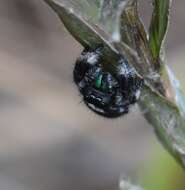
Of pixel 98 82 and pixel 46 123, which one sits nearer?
pixel 98 82

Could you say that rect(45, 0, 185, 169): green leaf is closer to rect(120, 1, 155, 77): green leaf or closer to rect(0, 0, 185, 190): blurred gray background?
rect(120, 1, 155, 77): green leaf

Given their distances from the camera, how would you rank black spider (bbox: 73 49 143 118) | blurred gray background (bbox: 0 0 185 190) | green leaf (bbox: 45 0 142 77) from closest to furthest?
green leaf (bbox: 45 0 142 77)
black spider (bbox: 73 49 143 118)
blurred gray background (bbox: 0 0 185 190)

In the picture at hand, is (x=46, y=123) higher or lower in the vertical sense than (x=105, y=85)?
lower

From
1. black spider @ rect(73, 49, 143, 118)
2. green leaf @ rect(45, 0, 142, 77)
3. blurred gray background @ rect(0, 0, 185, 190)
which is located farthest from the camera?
blurred gray background @ rect(0, 0, 185, 190)

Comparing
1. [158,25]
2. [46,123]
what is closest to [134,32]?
[158,25]

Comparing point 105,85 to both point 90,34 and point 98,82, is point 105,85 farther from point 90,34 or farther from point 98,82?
point 90,34

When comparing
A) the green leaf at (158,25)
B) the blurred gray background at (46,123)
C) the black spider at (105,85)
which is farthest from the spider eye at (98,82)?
the blurred gray background at (46,123)

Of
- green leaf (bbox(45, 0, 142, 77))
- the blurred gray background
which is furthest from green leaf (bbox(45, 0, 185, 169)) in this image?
the blurred gray background
